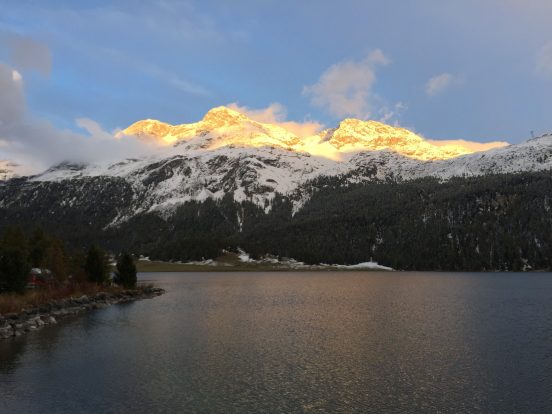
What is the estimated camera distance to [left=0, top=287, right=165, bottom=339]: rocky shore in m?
63.8

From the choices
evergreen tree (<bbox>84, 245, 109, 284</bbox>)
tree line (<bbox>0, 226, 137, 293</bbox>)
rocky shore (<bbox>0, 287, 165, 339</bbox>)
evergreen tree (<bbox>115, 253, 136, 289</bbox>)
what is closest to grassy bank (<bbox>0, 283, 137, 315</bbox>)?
rocky shore (<bbox>0, 287, 165, 339</bbox>)

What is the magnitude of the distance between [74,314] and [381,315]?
5055cm

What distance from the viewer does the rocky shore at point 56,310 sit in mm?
63781

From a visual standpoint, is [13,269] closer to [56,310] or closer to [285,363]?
[56,310]

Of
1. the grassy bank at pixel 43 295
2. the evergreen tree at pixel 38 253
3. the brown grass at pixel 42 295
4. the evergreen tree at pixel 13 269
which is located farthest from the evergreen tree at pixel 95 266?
the evergreen tree at pixel 13 269

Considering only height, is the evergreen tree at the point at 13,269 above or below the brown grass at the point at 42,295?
above

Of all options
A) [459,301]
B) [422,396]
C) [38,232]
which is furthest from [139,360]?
[38,232]

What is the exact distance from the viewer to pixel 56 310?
83.7 meters

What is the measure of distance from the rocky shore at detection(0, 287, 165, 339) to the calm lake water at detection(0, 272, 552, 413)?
2.93 metres

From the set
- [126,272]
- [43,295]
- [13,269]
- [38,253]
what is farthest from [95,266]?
[13,269]

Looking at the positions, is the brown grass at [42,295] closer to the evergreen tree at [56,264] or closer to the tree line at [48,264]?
the tree line at [48,264]

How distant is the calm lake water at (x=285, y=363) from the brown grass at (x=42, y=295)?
8326 millimetres

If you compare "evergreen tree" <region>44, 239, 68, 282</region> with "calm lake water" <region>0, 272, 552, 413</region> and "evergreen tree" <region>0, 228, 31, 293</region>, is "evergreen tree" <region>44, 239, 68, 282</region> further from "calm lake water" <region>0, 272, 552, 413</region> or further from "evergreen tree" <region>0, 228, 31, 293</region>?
"calm lake water" <region>0, 272, 552, 413</region>

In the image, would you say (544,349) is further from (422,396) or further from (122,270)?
(122,270)
